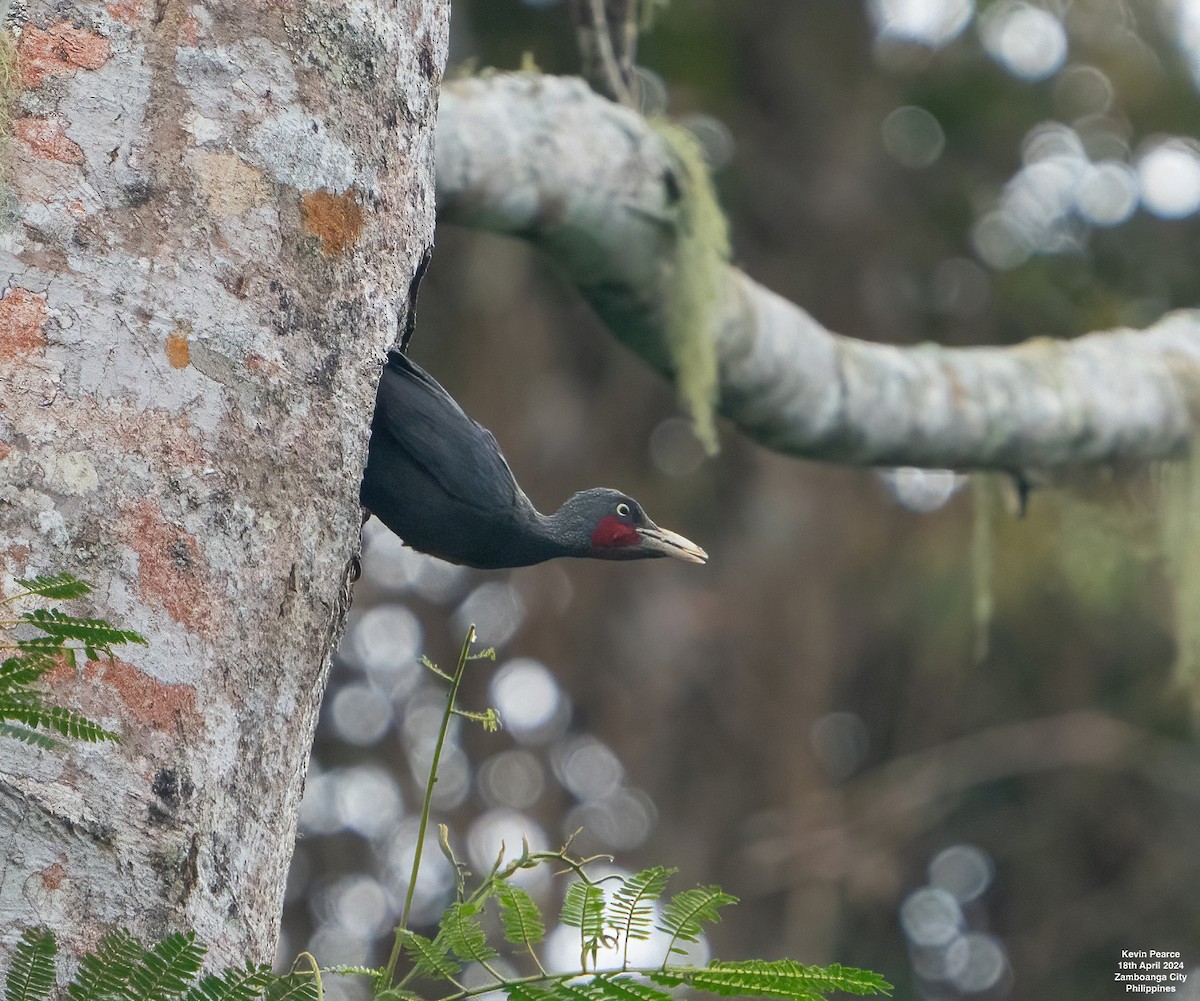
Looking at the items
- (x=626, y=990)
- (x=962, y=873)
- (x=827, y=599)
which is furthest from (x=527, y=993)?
(x=962, y=873)

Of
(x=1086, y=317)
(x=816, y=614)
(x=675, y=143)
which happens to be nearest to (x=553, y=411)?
(x=816, y=614)

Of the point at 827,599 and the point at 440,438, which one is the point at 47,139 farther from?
the point at 827,599

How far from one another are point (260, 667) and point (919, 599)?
29.4ft

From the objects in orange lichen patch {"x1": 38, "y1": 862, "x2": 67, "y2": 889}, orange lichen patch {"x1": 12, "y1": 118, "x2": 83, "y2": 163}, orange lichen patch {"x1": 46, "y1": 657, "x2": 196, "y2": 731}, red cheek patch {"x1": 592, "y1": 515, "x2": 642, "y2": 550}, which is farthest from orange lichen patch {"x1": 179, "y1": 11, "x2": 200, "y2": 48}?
red cheek patch {"x1": 592, "y1": 515, "x2": 642, "y2": 550}

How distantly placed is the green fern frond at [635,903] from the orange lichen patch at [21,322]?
1.17 m

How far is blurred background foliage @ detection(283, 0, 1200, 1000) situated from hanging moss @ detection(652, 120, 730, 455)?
16.0 feet

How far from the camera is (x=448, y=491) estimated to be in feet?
12.4

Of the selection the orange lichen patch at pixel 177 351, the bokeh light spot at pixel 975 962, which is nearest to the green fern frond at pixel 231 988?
the orange lichen patch at pixel 177 351

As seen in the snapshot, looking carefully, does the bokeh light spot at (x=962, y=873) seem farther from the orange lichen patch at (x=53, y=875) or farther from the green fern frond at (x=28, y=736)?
the green fern frond at (x=28, y=736)

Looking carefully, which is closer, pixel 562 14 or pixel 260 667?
pixel 260 667

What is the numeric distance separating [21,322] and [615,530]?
7.10ft

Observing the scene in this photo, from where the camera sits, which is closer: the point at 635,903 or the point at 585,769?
the point at 635,903

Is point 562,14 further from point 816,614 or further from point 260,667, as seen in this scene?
point 260,667

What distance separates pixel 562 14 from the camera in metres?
9.63
